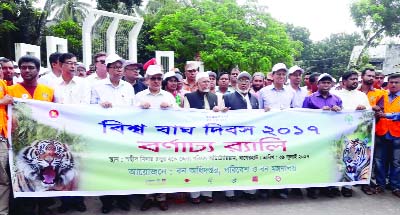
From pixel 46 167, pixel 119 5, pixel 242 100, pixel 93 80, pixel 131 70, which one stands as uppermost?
pixel 119 5

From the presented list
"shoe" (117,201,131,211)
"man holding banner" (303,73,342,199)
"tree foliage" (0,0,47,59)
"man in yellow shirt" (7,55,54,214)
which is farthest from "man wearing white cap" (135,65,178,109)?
"tree foliage" (0,0,47,59)

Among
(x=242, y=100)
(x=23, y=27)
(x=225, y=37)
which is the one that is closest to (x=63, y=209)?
(x=242, y=100)

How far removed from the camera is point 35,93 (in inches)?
175

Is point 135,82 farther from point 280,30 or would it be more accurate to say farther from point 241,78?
point 280,30

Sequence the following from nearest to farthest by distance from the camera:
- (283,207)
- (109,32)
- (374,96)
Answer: (283,207)
(374,96)
(109,32)

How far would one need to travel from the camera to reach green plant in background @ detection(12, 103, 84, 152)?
169 inches

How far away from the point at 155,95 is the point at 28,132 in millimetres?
1566

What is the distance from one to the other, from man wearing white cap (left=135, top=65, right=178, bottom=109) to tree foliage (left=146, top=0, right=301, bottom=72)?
52.7ft

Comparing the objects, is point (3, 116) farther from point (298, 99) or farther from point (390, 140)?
point (390, 140)

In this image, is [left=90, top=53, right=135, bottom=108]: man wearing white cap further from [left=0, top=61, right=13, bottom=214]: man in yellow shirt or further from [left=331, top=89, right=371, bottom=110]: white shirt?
[left=331, top=89, right=371, bottom=110]: white shirt

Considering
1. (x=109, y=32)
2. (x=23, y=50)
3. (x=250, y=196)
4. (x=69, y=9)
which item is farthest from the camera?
(x=69, y=9)

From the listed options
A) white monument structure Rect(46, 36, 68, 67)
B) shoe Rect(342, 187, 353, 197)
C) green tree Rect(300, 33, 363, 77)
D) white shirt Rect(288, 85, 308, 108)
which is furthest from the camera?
green tree Rect(300, 33, 363, 77)

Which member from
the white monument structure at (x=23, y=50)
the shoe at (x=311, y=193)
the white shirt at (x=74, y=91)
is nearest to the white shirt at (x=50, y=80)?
the white shirt at (x=74, y=91)

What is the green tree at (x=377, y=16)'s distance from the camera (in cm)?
2977
